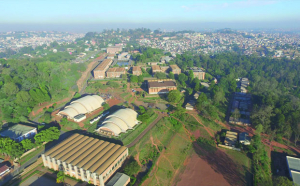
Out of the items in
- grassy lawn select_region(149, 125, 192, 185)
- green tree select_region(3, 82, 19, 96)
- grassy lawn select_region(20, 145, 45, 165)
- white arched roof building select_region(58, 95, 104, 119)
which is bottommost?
grassy lawn select_region(149, 125, 192, 185)

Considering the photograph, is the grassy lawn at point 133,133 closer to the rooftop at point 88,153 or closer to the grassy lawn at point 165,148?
the grassy lawn at point 165,148

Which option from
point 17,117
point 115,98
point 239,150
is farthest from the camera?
point 115,98

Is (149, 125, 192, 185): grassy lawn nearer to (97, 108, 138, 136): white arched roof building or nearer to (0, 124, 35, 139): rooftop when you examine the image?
(97, 108, 138, 136): white arched roof building

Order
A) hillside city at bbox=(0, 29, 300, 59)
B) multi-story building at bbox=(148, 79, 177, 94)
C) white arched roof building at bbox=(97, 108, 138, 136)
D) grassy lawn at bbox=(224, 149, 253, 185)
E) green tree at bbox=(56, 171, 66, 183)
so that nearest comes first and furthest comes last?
green tree at bbox=(56, 171, 66, 183) < grassy lawn at bbox=(224, 149, 253, 185) < white arched roof building at bbox=(97, 108, 138, 136) < multi-story building at bbox=(148, 79, 177, 94) < hillside city at bbox=(0, 29, 300, 59)

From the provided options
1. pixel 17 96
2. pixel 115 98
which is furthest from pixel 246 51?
pixel 17 96

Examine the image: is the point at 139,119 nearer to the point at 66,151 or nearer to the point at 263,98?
the point at 66,151

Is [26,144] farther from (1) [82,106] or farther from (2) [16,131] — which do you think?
(1) [82,106]

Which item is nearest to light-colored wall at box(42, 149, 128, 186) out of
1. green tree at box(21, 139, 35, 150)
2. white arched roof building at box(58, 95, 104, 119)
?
green tree at box(21, 139, 35, 150)
